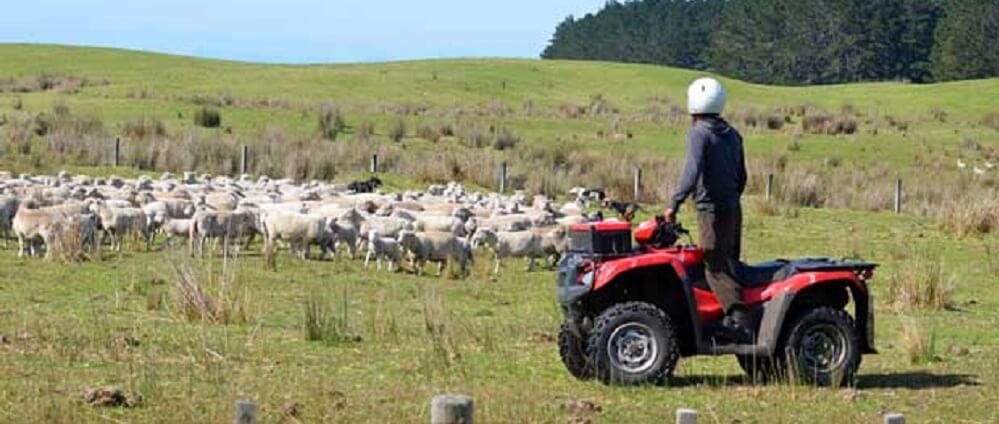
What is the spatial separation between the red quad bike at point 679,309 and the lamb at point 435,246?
11.7 m

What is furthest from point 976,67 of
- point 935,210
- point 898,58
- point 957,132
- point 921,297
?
point 921,297

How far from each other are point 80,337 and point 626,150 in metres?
39.0

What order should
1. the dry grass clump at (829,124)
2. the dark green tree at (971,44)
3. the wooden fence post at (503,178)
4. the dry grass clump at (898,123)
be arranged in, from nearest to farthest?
the wooden fence post at (503,178) → the dry grass clump at (829,124) → the dry grass clump at (898,123) → the dark green tree at (971,44)

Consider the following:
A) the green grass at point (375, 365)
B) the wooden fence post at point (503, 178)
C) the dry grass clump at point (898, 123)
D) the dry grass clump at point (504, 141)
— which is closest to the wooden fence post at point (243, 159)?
the wooden fence post at point (503, 178)

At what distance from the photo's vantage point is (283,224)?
26469 mm

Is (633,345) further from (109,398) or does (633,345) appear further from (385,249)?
(385,249)

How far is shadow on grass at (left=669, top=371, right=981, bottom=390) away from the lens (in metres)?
13.9

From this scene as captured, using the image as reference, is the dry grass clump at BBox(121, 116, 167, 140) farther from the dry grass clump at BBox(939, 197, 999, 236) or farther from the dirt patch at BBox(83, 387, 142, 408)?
the dirt patch at BBox(83, 387, 142, 408)

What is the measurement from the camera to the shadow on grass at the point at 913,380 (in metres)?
14.0

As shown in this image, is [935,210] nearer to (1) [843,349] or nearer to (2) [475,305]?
(2) [475,305]

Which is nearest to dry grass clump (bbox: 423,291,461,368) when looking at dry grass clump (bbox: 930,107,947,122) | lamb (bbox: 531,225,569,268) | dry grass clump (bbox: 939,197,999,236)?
lamb (bbox: 531,225,569,268)

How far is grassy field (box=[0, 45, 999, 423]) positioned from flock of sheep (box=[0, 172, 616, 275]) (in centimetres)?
64

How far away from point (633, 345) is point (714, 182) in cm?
139

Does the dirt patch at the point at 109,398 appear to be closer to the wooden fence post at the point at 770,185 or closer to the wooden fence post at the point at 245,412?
the wooden fence post at the point at 245,412
